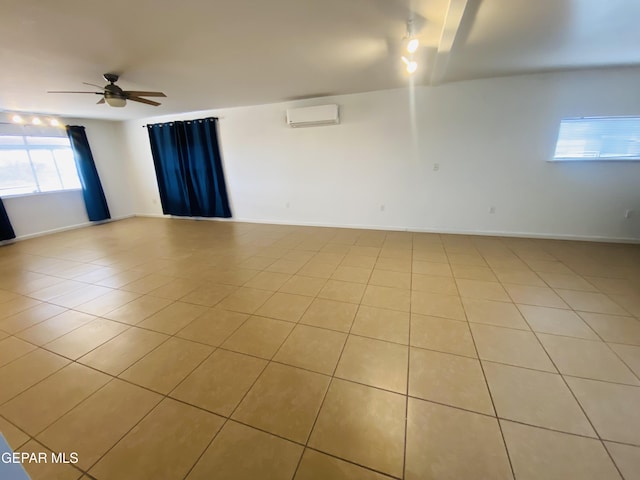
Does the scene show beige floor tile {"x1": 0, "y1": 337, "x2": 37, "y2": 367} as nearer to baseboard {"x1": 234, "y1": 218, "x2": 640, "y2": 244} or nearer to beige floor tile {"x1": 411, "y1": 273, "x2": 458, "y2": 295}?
beige floor tile {"x1": 411, "y1": 273, "x2": 458, "y2": 295}

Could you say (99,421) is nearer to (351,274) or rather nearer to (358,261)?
(351,274)

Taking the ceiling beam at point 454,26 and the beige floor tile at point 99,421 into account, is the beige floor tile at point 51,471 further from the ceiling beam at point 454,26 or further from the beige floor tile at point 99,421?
the ceiling beam at point 454,26

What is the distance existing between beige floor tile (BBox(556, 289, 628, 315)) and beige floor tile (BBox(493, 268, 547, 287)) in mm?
204

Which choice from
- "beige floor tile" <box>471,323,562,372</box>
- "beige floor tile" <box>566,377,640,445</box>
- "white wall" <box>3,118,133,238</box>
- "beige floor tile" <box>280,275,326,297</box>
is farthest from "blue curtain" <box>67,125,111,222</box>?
"beige floor tile" <box>566,377,640,445</box>

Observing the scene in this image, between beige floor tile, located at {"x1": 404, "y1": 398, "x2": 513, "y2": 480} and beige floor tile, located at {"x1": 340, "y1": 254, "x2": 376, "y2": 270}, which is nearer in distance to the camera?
beige floor tile, located at {"x1": 404, "y1": 398, "x2": 513, "y2": 480}

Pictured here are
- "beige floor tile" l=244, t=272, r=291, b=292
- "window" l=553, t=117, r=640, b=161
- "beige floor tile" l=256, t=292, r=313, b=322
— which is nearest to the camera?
"beige floor tile" l=256, t=292, r=313, b=322

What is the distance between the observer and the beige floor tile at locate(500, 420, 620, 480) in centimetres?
112

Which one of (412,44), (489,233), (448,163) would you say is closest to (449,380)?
(412,44)

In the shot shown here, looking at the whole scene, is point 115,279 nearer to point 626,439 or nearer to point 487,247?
point 626,439

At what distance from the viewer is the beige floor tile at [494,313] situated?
83.8 inches

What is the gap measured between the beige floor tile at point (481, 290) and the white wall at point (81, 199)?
25.3ft

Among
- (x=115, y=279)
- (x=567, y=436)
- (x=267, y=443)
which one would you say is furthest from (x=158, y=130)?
(x=567, y=436)

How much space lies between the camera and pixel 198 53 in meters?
2.57

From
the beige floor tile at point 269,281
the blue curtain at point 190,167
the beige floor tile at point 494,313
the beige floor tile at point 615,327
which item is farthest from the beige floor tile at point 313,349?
the blue curtain at point 190,167
